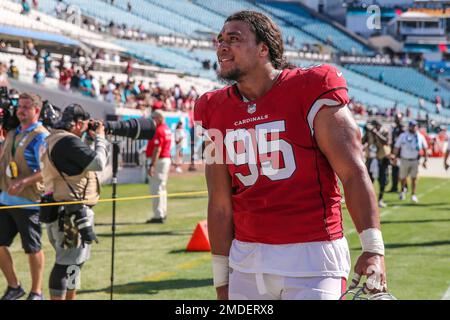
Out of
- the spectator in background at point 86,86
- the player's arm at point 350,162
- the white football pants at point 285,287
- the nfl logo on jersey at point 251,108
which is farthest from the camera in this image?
the spectator in background at point 86,86

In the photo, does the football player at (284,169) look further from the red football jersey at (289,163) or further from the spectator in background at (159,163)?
the spectator in background at (159,163)

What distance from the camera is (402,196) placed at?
1681 centimetres

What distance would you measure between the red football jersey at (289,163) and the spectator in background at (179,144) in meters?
19.8

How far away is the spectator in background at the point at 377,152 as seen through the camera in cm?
1539

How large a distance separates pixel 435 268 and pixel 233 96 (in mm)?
Answer: 6022

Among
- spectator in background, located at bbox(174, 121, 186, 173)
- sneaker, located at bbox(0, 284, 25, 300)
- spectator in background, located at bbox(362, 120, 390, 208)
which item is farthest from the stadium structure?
sneaker, located at bbox(0, 284, 25, 300)

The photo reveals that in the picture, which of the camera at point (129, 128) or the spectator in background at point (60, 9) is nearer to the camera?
the camera at point (129, 128)

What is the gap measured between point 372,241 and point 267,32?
1.04m

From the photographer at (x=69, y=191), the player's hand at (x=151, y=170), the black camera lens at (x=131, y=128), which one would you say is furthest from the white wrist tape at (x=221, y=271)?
the player's hand at (x=151, y=170)

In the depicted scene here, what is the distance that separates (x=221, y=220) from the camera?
11.9 ft

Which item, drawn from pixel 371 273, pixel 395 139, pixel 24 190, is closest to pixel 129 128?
pixel 24 190

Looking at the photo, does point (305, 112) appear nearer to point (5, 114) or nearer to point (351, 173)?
point (351, 173)

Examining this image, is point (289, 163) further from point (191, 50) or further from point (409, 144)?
point (191, 50)
